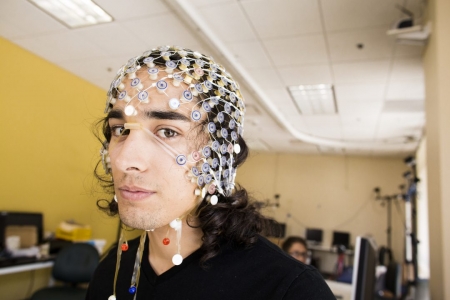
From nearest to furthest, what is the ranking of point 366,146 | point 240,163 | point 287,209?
point 240,163 < point 366,146 < point 287,209

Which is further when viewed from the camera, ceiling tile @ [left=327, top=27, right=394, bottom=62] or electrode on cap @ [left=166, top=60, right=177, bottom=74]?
ceiling tile @ [left=327, top=27, right=394, bottom=62]

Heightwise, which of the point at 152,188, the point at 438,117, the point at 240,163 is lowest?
the point at 152,188

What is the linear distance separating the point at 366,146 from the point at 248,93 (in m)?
4.32

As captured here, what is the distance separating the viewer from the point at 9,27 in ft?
12.2

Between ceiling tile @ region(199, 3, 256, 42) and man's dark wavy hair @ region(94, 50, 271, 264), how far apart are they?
2.31 m

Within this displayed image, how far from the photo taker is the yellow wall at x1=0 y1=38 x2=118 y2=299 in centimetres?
399

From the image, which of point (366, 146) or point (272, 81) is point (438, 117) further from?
point (366, 146)

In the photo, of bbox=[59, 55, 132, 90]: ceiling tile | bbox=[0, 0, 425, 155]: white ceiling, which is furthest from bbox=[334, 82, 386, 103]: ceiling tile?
bbox=[59, 55, 132, 90]: ceiling tile

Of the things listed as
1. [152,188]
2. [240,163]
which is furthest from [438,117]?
[152,188]

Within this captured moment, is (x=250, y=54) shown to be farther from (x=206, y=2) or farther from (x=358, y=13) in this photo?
(x=358, y=13)

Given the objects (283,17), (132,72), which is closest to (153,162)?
(132,72)

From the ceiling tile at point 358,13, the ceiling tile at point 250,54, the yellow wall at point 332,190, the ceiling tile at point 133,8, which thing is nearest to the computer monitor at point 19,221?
the ceiling tile at point 133,8

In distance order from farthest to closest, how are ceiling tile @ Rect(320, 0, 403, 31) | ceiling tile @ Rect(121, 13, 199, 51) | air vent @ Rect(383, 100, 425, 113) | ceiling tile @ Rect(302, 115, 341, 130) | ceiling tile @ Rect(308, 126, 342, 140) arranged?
ceiling tile @ Rect(308, 126, 342, 140) < ceiling tile @ Rect(302, 115, 341, 130) < air vent @ Rect(383, 100, 425, 113) < ceiling tile @ Rect(121, 13, 199, 51) < ceiling tile @ Rect(320, 0, 403, 31)

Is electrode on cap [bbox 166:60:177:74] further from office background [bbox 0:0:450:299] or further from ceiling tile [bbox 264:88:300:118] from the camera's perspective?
ceiling tile [bbox 264:88:300:118]
